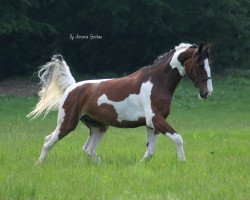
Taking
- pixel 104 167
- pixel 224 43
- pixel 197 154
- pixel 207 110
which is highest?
pixel 104 167

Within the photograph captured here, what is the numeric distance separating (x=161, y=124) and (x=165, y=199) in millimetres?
3044

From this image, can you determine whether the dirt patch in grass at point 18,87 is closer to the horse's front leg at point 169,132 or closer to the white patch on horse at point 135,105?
the white patch on horse at point 135,105

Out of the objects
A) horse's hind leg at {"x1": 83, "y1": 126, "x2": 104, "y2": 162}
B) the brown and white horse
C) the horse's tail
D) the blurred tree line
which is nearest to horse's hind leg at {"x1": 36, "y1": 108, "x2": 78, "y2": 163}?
the brown and white horse

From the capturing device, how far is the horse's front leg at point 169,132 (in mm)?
10009

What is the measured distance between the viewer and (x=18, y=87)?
109 feet

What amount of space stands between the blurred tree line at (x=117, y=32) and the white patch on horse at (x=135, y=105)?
25.8 m

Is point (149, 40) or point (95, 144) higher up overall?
point (95, 144)

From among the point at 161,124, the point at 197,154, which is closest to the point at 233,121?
the point at 197,154

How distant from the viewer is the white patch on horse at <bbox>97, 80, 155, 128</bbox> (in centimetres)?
1044

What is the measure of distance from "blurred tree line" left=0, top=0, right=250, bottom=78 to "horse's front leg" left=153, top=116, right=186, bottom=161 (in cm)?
2647

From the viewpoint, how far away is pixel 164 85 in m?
10.5

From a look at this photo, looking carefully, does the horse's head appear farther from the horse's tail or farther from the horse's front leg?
the horse's tail

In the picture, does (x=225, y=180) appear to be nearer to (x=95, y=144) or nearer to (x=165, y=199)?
(x=165, y=199)

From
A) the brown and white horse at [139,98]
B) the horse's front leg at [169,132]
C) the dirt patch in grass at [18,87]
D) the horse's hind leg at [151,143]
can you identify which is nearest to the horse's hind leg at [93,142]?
the brown and white horse at [139,98]
